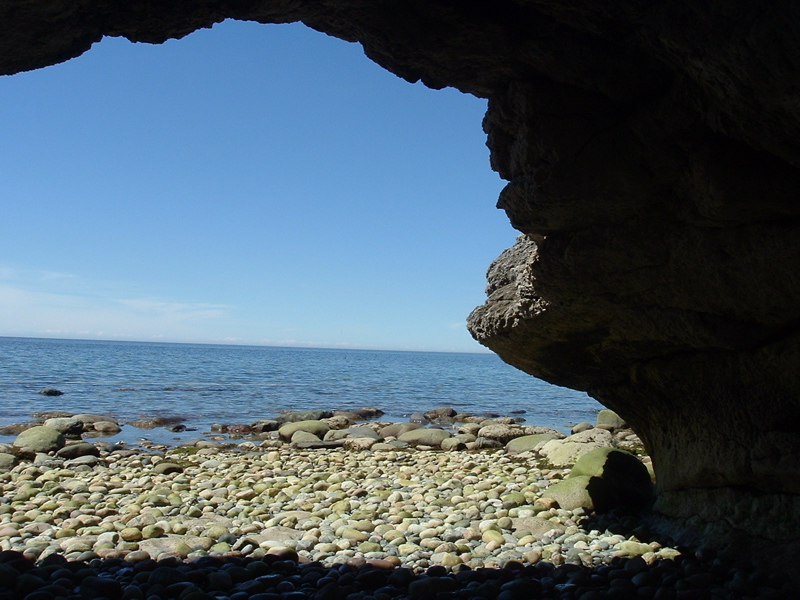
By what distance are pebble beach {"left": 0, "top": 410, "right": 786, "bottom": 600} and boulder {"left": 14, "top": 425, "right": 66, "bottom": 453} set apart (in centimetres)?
191

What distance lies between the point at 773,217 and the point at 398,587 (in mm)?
4343

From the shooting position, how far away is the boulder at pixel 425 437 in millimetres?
16750

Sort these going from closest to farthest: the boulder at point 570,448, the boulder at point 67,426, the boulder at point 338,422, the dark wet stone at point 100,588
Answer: the dark wet stone at point 100,588, the boulder at point 570,448, the boulder at point 67,426, the boulder at point 338,422

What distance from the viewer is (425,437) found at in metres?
17.0

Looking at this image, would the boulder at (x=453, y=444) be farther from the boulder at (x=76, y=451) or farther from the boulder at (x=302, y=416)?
the boulder at (x=76, y=451)

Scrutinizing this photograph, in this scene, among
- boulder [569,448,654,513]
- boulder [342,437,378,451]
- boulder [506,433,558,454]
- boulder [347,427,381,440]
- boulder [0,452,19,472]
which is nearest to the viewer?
boulder [569,448,654,513]

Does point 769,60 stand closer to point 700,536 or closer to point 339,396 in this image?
point 700,536

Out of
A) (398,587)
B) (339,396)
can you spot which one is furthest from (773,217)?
(339,396)

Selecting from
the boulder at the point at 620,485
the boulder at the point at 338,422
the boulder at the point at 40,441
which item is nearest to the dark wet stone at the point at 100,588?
the boulder at the point at 620,485

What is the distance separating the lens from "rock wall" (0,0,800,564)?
144 inches

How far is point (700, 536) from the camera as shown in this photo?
6516 millimetres

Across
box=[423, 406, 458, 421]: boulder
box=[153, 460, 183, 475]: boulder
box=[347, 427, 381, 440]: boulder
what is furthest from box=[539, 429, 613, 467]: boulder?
box=[423, 406, 458, 421]: boulder

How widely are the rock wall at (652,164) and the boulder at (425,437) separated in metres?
10.3

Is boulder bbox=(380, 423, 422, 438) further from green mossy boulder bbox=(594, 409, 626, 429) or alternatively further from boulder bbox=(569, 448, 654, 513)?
boulder bbox=(569, 448, 654, 513)
